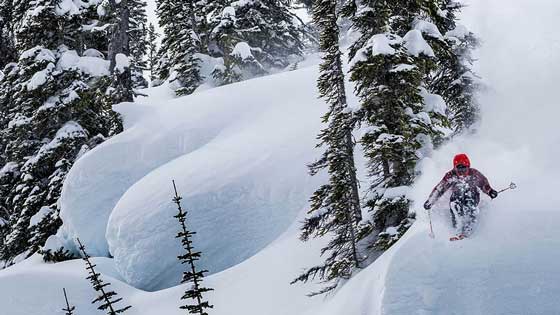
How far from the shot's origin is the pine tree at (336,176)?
12.0 m

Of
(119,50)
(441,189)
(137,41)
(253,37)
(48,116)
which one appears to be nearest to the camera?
(441,189)

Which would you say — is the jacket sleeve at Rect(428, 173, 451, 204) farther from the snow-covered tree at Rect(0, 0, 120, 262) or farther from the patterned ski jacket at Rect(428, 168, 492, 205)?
the snow-covered tree at Rect(0, 0, 120, 262)

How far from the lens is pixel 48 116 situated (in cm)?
2108

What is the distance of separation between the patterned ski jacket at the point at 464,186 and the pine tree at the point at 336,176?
266 centimetres

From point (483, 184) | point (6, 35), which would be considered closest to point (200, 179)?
point (483, 184)

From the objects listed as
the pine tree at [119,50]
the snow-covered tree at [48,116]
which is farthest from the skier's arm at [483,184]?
the pine tree at [119,50]

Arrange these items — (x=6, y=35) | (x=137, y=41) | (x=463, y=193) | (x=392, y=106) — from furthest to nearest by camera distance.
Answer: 1. (x=137, y=41)
2. (x=6, y=35)
3. (x=392, y=106)
4. (x=463, y=193)

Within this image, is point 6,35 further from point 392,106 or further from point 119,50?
point 392,106

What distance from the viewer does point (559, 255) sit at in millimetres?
7711

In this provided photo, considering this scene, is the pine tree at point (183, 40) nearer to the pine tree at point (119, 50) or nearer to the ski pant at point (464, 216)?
the pine tree at point (119, 50)

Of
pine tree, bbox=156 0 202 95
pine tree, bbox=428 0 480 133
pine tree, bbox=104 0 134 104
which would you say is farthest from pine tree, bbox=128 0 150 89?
pine tree, bbox=428 0 480 133

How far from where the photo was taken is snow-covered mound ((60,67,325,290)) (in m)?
16.6

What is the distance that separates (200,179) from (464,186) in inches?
398

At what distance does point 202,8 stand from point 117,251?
70.1 feet
